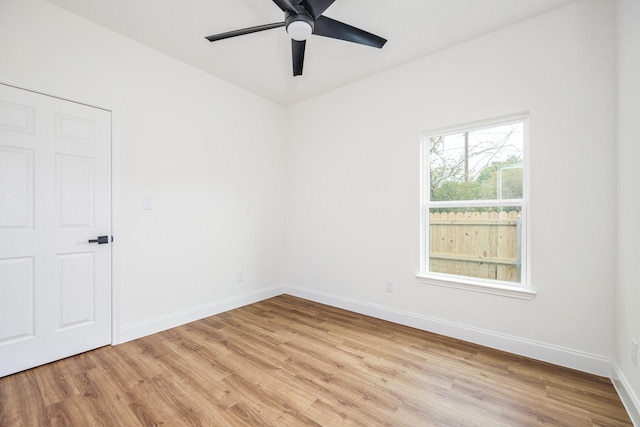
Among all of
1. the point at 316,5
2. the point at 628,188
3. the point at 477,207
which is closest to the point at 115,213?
the point at 316,5

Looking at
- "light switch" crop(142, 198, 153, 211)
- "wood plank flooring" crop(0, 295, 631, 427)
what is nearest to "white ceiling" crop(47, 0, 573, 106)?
"light switch" crop(142, 198, 153, 211)

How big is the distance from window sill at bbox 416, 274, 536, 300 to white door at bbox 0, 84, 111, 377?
10.1 ft

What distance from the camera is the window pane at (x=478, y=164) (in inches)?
98.4

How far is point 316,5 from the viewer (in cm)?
182

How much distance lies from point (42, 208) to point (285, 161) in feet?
9.06

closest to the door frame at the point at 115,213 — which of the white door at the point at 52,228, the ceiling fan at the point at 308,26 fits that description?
the white door at the point at 52,228

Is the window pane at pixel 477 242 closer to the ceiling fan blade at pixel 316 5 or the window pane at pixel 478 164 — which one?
the window pane at pixel 478 164

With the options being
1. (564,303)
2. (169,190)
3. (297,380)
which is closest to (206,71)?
(169,190)

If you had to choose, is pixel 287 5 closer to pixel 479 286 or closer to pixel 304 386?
pixel 304 386

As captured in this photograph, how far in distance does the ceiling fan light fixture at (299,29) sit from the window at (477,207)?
1.61 meters

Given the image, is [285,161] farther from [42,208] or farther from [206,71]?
[42,208]

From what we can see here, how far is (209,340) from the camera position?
265 centimetres

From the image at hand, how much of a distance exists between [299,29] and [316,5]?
0.25 meters

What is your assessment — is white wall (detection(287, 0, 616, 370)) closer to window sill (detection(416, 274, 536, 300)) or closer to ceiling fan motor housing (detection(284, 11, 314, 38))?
window sill (detection(416, 274, 536, 300))
